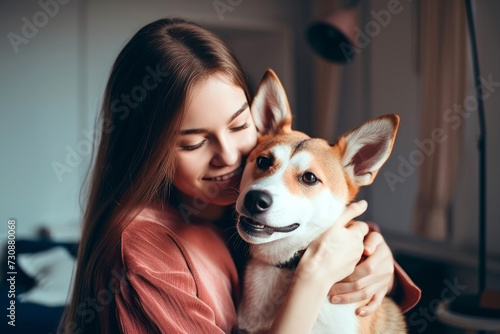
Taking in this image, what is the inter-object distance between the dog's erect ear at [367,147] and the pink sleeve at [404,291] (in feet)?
0.62

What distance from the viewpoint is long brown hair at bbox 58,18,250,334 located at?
0.89 m

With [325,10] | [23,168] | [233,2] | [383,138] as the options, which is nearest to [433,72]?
[325,10]

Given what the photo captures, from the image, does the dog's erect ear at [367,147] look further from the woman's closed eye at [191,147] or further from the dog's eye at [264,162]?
the woman's closed eye at [191,147]

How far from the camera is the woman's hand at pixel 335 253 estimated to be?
83cm

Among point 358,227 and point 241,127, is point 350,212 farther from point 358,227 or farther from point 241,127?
point 241,127

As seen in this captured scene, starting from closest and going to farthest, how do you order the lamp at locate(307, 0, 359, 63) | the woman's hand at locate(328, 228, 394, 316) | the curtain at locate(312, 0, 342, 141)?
the woman's hand at locate(328, 228, 394, 316) < the lamp at locate(307, 0, 359, 63) < the curtain at locate(312, 0, 342, 141)

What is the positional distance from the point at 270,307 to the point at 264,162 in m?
0.27

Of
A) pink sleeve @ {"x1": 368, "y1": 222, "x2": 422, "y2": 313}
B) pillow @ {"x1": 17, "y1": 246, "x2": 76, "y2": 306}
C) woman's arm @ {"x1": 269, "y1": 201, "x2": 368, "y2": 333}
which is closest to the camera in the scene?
woman's arm @ {"x1": 269, "y1": 201, "x2": 368, "y2": 333}

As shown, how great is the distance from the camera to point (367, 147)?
940 millimetres

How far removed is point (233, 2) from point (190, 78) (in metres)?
2.31

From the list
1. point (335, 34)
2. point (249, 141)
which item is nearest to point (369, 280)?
point (249, 141)

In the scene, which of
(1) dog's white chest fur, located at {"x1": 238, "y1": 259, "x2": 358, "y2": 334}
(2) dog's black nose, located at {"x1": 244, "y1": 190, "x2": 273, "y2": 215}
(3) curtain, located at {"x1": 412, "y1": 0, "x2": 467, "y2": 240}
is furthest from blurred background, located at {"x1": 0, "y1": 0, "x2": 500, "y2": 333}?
(2) dog's black nose, located at {"x1": 244, "y1": 190, "x2": 273, "y2": 215}

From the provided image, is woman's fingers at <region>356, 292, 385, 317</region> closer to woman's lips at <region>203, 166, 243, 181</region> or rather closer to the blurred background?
woman's lips at <region>203, 166, 243, 181</region>

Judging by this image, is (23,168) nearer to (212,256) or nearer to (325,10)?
(212,256)
